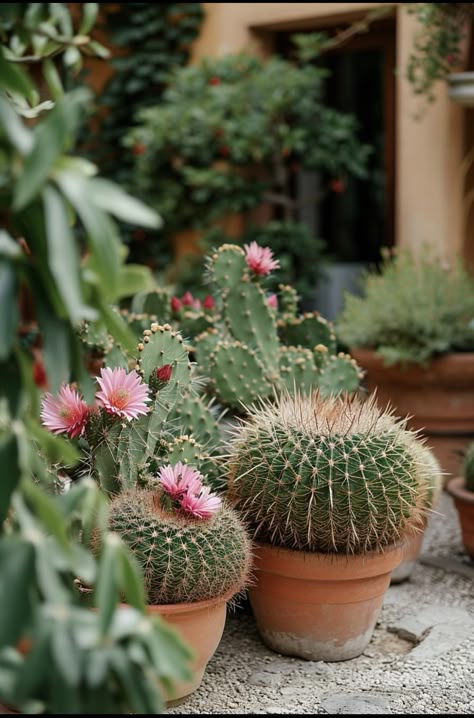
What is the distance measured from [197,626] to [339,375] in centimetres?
126

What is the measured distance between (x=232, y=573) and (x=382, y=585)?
626mm

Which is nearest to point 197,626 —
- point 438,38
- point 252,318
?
point 252,318

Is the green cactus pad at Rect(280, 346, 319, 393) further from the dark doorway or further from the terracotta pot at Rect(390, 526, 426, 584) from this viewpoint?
the dark doorway

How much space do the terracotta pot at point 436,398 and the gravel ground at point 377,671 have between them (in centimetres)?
135

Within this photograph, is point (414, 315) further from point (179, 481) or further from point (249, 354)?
point (179, 481)

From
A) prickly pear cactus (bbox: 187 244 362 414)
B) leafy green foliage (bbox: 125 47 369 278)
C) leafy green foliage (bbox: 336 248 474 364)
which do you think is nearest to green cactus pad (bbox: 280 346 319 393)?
prickly pear cactus (bbox: 187 244 362 414)

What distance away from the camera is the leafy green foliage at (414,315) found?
15.5 ft

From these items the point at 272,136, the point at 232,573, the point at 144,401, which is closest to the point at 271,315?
the point at 144,401

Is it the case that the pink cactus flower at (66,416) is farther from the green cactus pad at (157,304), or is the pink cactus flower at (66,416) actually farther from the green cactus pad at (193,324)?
the green cactus pad at (157,304)

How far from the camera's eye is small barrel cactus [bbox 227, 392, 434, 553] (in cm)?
276

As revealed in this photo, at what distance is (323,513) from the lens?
109 inches

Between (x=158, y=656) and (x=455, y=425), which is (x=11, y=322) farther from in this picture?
(x=455, y=425)

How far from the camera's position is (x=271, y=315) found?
355cm

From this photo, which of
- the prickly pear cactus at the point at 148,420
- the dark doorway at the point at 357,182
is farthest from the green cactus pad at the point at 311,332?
the dark doorway at the point at 357,182
